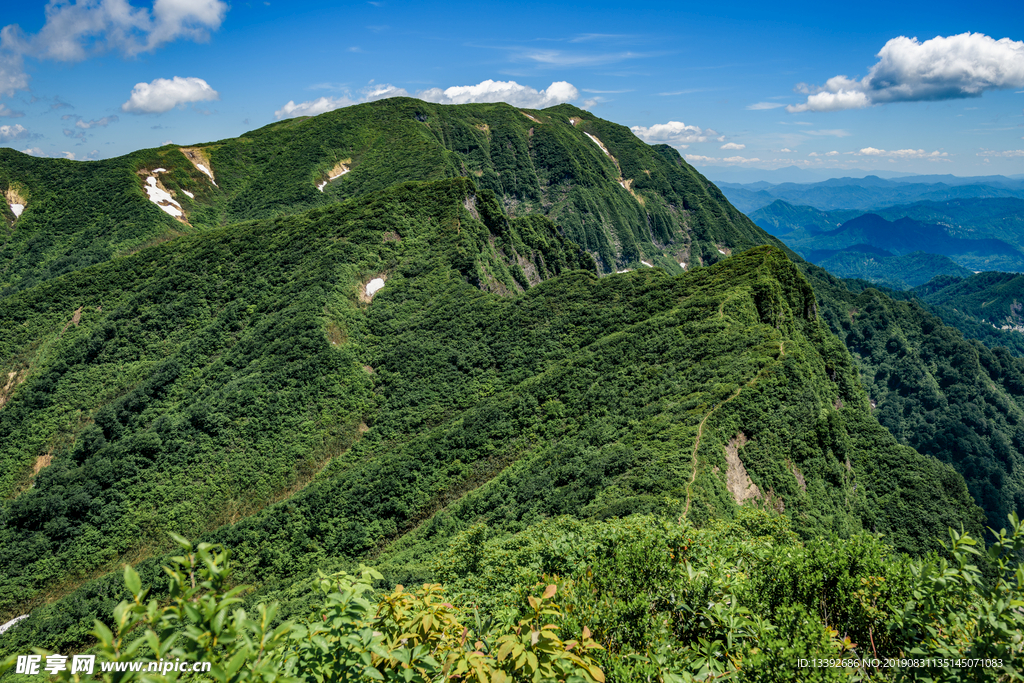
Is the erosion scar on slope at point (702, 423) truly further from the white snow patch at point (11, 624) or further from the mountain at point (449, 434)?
the white snow patch at point (11, 624)

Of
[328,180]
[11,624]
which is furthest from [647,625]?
[328,180]

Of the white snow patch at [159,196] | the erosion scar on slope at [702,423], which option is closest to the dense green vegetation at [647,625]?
the erosion scar on slope at [702,423]

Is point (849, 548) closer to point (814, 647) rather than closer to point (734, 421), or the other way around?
point (814, 647)

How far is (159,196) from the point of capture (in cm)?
9731

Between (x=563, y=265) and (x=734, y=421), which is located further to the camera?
(x=563, y=265)

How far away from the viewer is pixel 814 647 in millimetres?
7270

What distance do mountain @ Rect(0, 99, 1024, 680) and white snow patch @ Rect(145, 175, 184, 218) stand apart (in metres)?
7.38

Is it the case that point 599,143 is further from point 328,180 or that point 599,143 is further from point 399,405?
point 399,405

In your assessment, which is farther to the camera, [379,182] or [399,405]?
[379,182]

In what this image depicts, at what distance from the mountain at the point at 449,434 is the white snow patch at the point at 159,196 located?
7.38 meters

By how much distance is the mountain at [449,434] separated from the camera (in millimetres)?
14002

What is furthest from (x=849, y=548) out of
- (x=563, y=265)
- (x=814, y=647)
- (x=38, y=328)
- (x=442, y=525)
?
(x=563, y=265)

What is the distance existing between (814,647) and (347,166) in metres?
128

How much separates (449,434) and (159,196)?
9176cm
